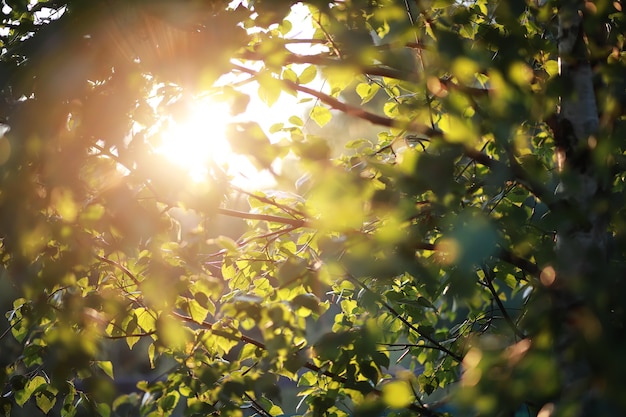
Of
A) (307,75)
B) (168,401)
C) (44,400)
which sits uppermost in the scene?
(307,75)

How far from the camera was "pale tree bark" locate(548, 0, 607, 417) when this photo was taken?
125 cm

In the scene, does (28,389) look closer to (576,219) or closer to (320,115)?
(320,115)

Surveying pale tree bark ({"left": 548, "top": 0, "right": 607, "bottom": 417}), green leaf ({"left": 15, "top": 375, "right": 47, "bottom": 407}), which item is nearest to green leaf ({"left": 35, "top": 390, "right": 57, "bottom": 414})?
green leaf ({"left": 15, "top": 375, "right": 47, "bottom": 407})

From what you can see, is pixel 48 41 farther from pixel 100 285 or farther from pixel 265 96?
pixel 100 285

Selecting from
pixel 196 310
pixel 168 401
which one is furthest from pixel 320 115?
pixel 168 401

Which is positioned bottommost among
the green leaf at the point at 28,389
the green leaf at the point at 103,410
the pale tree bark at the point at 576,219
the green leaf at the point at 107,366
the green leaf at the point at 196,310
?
the green leaf at the point at 103,410

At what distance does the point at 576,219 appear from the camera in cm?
141

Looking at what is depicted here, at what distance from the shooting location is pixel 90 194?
1.93 m

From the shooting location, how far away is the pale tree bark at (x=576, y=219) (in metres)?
1.25

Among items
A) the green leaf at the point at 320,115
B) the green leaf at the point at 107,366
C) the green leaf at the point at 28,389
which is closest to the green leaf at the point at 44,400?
the green leaf at the point at 28,389

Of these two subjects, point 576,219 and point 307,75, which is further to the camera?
point 307,75

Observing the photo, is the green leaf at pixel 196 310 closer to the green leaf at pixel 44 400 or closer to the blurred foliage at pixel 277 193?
the blurred foliage at pixel 277 193

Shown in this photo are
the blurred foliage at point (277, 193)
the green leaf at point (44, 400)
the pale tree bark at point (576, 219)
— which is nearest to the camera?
the pale tree bark at point (576, 219)

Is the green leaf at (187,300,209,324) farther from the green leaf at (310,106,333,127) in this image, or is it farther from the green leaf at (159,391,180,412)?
the green leaf at (310,106,333,127)
